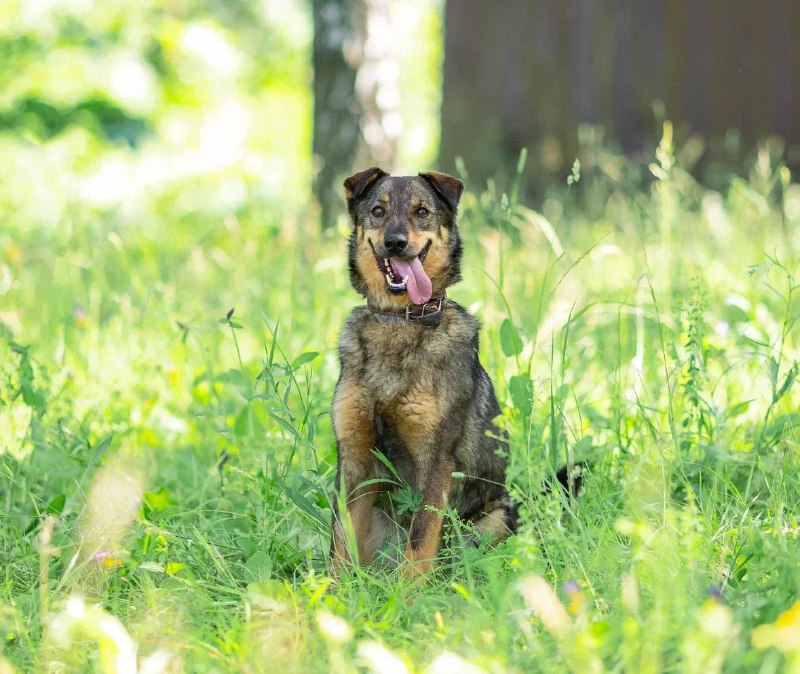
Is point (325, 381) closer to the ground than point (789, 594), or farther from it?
closer to the ground

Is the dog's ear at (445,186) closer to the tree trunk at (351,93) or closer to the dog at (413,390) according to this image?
the dog at (413,390)

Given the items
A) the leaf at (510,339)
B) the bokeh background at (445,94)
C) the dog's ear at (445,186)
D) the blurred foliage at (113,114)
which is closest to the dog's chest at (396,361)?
the leaf at (510,339)

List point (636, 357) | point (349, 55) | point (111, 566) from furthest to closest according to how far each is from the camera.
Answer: point (349, 55)
point (636, 357)
point (111, 566)

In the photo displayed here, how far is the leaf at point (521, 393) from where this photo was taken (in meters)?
3.30

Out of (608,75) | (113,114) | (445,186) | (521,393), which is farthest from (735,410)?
(113,114)

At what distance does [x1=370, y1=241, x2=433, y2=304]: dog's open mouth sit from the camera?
138 inches

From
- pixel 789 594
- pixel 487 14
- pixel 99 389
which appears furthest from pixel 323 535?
pixel 487 14

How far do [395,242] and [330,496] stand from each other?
0.89 meters

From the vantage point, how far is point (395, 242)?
3.51 m

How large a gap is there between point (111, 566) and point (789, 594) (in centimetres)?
188

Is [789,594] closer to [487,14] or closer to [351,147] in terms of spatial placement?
[351,147]

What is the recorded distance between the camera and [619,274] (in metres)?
6.93

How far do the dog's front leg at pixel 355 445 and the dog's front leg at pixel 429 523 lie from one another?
20cm

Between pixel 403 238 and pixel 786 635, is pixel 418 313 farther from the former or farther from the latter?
pixel 786 635
